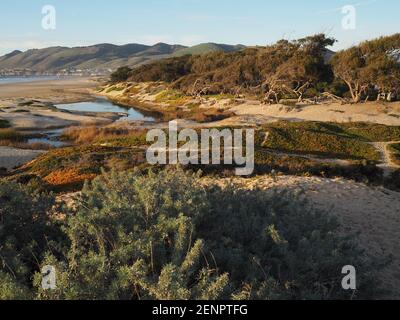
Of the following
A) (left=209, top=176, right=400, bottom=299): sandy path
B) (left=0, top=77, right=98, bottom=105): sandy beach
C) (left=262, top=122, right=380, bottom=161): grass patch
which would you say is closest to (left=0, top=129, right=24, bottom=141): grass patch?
(left=262, top=122, right=380, bottom=161): grass patch

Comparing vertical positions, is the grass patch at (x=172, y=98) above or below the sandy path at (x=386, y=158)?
above

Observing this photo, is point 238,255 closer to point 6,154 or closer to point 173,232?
point 173,232

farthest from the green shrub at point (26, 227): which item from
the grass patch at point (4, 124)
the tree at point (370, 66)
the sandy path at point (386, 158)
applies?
the tree at point (370, 66)

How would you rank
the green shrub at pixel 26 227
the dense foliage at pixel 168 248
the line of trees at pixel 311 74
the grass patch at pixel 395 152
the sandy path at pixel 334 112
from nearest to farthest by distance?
the dense foliage at pixel 168 248
the green shrub at pixel 26 227
the grass patch at pixel 395 152
the sandy path at pixel 334 112
the line of trees at pixel 311 74

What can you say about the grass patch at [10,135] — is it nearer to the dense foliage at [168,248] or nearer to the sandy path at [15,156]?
the sandy path at [15,156]

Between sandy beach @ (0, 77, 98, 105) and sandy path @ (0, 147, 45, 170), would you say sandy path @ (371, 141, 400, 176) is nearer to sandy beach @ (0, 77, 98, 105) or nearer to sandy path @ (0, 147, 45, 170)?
sandy path @ (0, 147, 45, 170)

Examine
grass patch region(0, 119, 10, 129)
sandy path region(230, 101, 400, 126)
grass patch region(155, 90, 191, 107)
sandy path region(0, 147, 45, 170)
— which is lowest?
sandy path region(0, 147, 45, 170)
